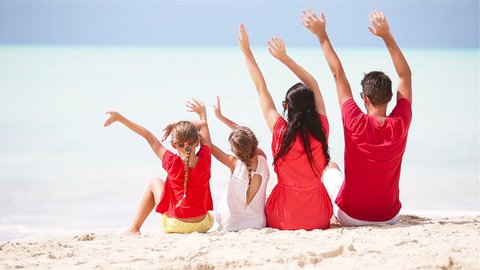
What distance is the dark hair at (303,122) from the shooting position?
433 cm

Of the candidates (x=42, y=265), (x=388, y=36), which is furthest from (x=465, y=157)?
(x=42, y=265)

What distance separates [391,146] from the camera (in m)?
4.37

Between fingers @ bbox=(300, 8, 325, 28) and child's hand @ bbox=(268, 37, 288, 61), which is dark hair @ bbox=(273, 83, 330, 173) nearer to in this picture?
child's hand @ bbox=(268, 37, 288, 61)

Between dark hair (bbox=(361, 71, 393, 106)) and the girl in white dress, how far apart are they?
0.72 meters

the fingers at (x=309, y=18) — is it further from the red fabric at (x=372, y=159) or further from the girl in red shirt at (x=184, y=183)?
the girl in red shirt at (x=184, y=183)

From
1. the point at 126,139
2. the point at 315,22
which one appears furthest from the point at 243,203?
the point at 126,139

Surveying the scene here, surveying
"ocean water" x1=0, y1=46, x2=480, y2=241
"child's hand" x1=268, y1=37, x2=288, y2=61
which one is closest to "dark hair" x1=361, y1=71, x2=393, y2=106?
"child's hand" x1=268, y1=37, x2=288, y2=61

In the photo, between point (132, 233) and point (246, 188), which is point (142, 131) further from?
point (246, 188)

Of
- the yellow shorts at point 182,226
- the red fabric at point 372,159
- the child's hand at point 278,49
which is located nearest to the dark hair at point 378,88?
the red fabric at point 372,159

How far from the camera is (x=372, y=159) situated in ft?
14.4

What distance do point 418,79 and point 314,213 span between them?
46.5ft

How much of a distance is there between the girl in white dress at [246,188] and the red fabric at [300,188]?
0.45 ft

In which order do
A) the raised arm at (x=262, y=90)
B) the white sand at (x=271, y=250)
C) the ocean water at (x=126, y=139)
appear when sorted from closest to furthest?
the white sand at (x=271, y=250) < the raised arm at (x=262, y=90) < the ocean water at (x=126, y=139)

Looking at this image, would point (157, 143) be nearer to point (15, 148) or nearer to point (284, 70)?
point (15, 148)
